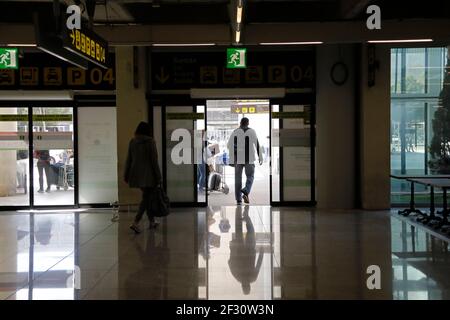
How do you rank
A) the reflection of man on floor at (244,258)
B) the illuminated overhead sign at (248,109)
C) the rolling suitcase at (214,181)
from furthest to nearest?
the rolling suitcase at (214,181)
the illuminated overhead sign at (248,109)
the reflection of man on floor at (244,258)

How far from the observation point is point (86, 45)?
6469mm

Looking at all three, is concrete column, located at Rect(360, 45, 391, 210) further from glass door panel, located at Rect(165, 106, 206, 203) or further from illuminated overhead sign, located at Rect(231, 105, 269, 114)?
glass door panel, located at Rect(165, 106, 206, 203)

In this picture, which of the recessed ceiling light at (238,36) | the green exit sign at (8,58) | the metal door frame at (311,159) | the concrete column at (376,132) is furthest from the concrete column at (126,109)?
the concrete column at (376,132)

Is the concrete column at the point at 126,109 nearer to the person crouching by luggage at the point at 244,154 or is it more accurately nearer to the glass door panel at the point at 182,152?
the glass door panel at the point at 182,152

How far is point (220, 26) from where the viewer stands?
9.44m

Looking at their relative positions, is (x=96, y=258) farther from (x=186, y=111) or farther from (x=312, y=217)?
(x=186, y=111)

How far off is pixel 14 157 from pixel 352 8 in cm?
692

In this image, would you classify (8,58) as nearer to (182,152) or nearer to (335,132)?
(182,152)

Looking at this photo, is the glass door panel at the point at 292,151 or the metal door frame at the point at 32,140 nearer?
the metal door frame at the point at 32,140

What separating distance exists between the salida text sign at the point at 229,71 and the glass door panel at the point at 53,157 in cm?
210

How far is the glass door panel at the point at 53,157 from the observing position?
1094 centimetres

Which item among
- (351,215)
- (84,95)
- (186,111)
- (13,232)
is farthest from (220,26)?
(13,232)

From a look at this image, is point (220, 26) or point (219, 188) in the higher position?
point (220, 26)

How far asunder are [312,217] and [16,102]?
236 inches
